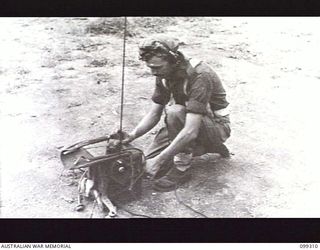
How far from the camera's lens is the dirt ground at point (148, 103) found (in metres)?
3.69

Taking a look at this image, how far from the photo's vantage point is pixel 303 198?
374cm

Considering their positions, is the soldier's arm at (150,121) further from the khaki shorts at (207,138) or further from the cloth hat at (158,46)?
the cloth hat at (158,46)

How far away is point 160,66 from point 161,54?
9 cm

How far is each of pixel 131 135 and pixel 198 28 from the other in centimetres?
130

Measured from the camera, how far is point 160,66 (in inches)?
138

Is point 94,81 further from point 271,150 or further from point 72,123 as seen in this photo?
point 271,150

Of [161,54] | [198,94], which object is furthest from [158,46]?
[198,94]

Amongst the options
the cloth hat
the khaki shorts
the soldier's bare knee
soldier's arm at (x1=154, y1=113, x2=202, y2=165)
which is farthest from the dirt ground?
the cloth hat

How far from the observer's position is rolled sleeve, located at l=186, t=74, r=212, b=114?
355cm

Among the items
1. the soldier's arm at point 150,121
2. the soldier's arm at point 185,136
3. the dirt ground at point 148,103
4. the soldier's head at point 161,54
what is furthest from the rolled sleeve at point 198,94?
the dirt ground at point 148,103

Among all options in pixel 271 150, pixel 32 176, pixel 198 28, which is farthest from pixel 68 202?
pixel 198 28

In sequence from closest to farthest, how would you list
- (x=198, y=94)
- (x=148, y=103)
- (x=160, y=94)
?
(x=198, y=94) < (x=160, y=94) < (x=148, y=103)

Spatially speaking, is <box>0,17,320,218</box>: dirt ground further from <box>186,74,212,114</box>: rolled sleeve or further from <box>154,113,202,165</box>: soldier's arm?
<box>186,74,212,114</box>: rolled sleeve

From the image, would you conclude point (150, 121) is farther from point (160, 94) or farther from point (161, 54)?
point (161, 54)
